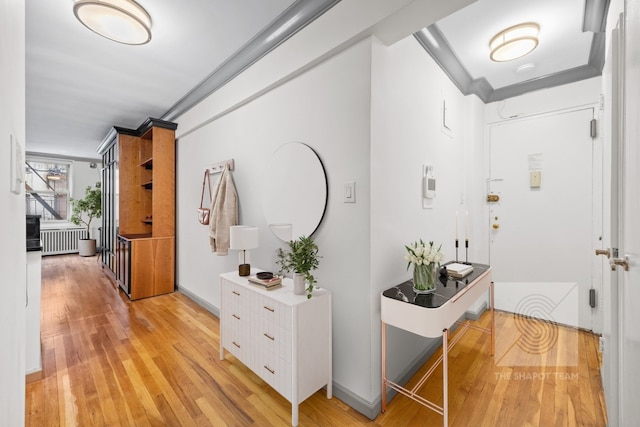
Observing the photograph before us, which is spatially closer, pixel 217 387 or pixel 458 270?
pixel 217 387

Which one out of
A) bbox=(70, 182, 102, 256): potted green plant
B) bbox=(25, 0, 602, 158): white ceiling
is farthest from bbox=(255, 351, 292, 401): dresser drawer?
bbox=(70, 182, 102, 256): potted green plant

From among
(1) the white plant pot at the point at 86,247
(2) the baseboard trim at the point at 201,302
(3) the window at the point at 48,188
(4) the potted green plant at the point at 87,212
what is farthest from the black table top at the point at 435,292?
(3) the window at the point at 48,188

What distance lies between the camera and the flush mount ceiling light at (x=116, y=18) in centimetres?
181

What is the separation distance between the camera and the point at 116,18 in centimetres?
188

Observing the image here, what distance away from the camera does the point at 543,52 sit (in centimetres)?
243

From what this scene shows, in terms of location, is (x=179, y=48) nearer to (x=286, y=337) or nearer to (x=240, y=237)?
(x=240, y=237)

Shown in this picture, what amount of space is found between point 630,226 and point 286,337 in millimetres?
1620

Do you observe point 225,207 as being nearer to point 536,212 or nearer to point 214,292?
point 214,292

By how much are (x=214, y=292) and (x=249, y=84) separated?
225 centimetres

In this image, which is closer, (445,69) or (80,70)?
(445,69)

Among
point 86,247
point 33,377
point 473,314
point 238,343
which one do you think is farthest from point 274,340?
point 86,247

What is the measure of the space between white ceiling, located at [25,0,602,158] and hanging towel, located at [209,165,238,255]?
43.9 inches

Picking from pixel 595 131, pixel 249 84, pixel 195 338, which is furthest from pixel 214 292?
pixel 595 131

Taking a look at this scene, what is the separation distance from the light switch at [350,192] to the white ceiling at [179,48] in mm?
1298
